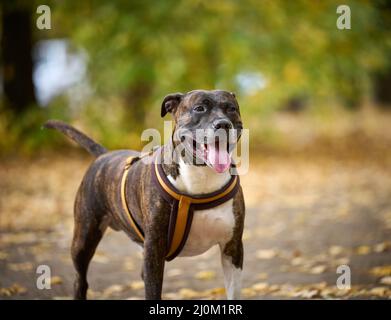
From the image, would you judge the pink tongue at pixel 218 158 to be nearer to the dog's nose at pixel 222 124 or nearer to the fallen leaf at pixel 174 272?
the dog's nose at pixel 222 124

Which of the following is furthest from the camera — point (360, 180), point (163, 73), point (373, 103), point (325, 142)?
point (373, 103)

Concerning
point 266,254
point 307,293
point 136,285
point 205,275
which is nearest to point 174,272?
point 205,275

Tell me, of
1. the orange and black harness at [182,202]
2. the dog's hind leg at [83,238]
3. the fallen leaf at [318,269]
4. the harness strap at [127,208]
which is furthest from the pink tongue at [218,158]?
the fallen leaf at [318,269]

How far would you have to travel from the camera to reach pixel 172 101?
3.89 m

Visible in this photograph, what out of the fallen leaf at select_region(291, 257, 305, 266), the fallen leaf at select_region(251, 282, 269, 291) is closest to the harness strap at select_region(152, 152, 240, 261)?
the fallen leaf at select_region(251, 282, 269, 291)

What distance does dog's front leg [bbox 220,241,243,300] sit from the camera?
3.80 metres

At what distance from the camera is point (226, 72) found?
14.1 m

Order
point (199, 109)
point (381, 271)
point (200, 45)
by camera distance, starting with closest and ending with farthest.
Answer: point (199, 109) → point (381, 271) → point (200, 45)

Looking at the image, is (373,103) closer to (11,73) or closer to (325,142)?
(325,142)

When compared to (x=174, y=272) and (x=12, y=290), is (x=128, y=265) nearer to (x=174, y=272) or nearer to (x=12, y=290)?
(x=174, y=272)

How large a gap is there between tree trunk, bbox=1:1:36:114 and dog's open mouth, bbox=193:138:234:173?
11.6 m

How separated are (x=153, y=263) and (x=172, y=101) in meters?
1.07

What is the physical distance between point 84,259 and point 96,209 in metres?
0.42
